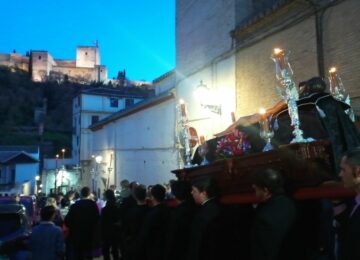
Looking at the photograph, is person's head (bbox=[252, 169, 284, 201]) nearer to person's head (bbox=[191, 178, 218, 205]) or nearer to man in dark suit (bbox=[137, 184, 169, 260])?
person's head (bbox=[191, 178, 218, 205])

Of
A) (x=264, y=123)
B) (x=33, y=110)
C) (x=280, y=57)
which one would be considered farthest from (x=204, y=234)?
(x=33, y=110)

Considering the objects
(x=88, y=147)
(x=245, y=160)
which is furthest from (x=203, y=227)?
(x=88, y=147)

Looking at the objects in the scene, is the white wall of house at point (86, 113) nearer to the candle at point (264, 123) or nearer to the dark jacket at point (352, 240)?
the candle at point (264, 123)

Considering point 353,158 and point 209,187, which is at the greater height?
point 353,158

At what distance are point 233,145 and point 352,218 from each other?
8.34 feet

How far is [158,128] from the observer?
2139cm

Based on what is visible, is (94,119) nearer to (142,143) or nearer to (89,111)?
(89,111)

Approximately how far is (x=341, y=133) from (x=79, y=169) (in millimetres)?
40198

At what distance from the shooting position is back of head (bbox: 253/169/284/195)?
3.78 m

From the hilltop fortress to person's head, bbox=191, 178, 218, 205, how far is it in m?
78.6

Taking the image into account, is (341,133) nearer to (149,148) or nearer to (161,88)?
(149,148)

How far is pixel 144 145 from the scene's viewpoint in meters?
23.3

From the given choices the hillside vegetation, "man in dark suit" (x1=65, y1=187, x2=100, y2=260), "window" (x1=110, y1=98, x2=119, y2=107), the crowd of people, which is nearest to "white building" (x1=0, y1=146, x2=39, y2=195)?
"window" (x1=110, y1=98, x2=119, y2=107)

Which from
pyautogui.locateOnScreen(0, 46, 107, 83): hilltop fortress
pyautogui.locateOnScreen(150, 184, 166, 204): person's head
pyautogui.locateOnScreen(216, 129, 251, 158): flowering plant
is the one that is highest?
pyautogui.locateOnScreen(0, 46, 107, 83): hilltop fortress
